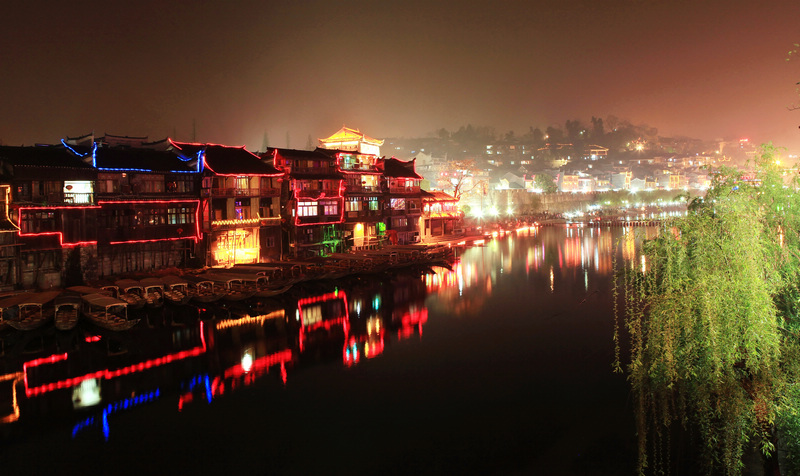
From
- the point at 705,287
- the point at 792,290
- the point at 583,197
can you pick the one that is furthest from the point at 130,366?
the point at 583,197

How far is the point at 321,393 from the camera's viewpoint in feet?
65.6

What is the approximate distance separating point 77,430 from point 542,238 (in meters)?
72.7

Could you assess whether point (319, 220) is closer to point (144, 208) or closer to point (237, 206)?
point (237, 206)

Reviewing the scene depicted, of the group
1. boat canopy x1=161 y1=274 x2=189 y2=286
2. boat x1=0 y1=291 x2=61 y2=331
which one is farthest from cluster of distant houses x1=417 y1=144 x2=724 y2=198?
boat x1=0 y1=291 x2=61 y2=331

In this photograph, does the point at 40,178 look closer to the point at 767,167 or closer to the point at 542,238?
the point at 767,167

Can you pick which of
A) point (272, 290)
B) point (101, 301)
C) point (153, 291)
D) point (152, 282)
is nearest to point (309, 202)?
point (272, 290)

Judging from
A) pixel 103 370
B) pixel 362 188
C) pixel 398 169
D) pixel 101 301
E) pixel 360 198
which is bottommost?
pixel 103 370

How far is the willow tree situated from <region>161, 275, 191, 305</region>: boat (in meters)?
24.7

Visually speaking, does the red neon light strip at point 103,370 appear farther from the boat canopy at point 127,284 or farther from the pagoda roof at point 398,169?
the pagoda roof at point 398,169

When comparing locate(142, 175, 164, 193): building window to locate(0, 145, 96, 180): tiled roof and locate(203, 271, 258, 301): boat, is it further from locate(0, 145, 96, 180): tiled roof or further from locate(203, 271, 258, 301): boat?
locate(203, 271, 258, 301): boat

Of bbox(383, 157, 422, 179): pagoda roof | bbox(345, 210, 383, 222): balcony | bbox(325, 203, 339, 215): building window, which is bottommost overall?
bbox(345, 210, 383, 222): balcony

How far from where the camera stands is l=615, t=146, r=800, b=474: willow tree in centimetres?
1202

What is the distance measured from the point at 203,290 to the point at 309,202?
17.3 m

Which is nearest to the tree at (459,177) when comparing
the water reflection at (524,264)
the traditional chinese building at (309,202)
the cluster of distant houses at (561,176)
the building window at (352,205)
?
the cluster of distant houses at (561,176)
